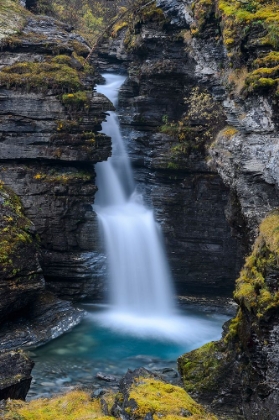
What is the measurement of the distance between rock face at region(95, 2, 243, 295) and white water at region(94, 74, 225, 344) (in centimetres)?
71

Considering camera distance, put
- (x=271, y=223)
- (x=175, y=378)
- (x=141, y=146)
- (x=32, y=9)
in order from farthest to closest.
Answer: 1. (x=32, y=9)
2. (x=141, y=146)
3. (x=175, y=378)
4. (x=271, y=223)

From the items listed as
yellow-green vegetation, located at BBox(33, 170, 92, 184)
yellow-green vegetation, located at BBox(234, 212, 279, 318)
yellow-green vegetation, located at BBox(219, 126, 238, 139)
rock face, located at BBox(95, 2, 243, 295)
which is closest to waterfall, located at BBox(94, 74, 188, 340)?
rock face, located at BBox(95, 2, 243, 295)

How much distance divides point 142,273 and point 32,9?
1863 cm

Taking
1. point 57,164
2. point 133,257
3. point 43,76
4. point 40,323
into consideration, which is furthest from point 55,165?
point 40,323

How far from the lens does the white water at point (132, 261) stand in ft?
53.2

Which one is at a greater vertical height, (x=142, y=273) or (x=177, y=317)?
(x=142, y=273)

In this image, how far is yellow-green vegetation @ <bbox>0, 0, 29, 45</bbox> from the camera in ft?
66.9

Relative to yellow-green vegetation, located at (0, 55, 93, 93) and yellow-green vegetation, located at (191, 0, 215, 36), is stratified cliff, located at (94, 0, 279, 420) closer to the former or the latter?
yellow-green vegetation, located at (191, 0, 215, 36)

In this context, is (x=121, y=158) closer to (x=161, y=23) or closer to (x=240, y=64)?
(x=161, y=23)

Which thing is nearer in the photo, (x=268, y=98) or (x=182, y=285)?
(x=268, y=98)

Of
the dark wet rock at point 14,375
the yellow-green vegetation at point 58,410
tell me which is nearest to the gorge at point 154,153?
the yellow-green vegetation at point 58,410

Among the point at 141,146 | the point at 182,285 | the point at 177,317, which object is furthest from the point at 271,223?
the point at 141,146

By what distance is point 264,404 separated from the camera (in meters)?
8.20

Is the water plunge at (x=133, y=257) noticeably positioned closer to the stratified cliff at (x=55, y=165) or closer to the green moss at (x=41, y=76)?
the stratified cliff at (x=55, y=165)
